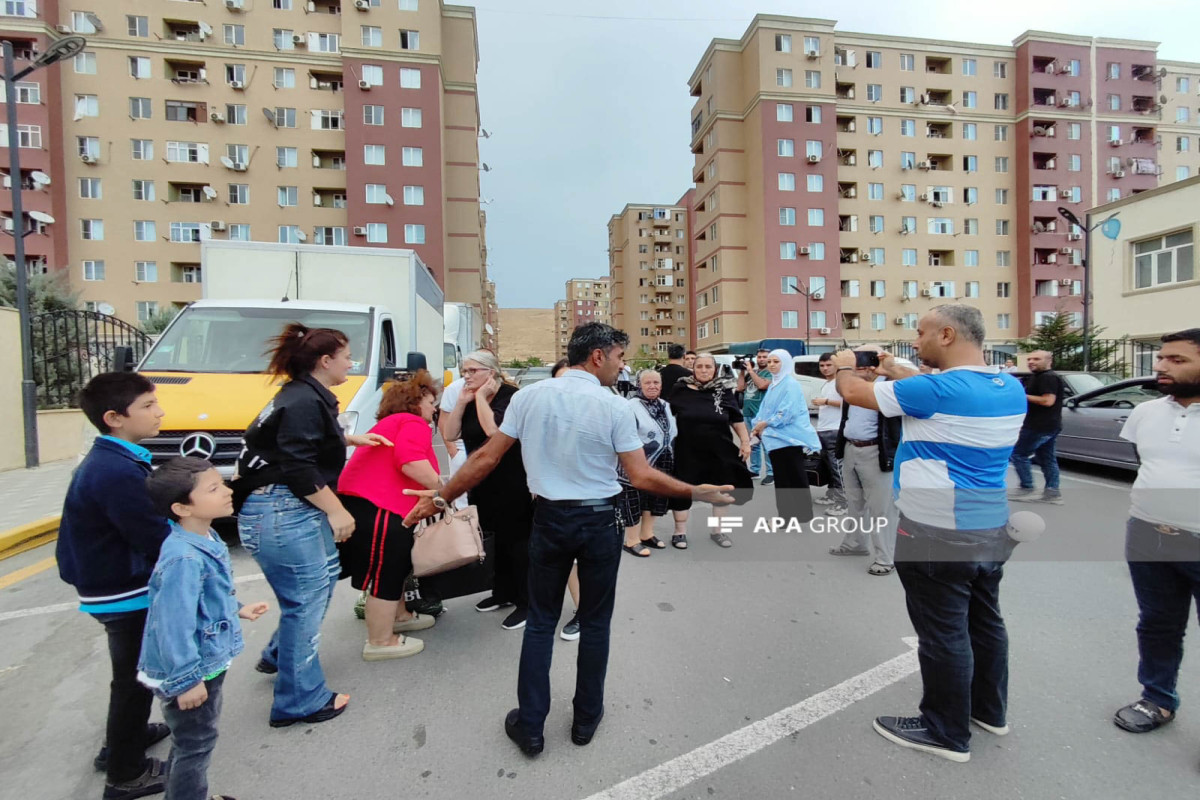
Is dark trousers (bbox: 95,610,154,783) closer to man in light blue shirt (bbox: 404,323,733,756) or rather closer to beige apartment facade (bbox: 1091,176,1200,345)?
man in light blue shirt (bbox: 404,323,733,756)

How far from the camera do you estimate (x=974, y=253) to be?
1842 inches

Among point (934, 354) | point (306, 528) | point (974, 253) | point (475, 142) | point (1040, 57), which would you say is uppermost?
point (1040, 57)

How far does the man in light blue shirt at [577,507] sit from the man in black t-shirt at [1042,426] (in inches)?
256

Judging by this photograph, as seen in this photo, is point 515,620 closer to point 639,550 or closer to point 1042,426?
point 639,550

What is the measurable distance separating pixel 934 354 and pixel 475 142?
46.2 m

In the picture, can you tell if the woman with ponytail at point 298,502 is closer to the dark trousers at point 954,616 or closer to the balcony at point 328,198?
the dark trousers at point 954,616

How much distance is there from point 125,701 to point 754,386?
7.53 m

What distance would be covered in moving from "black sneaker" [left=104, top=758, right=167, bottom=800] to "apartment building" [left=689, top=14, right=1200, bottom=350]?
149 feet

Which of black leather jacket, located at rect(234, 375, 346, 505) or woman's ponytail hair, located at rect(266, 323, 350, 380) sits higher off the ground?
woman's ponytail hair, located at rect(266, 323, 350, 380)

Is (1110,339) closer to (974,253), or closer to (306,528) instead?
(306,528)

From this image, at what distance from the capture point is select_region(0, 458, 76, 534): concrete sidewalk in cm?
634

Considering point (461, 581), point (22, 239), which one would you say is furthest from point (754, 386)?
point (22, 239)

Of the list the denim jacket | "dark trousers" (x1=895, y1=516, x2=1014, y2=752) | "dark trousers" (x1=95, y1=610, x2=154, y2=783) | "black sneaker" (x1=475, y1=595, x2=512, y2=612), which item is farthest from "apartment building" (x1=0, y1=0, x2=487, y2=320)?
"dark trousers" (x1=895, y1=516, x2=1014, y2=752)

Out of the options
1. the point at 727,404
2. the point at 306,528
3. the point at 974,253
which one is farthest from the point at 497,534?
the point at 974,253
